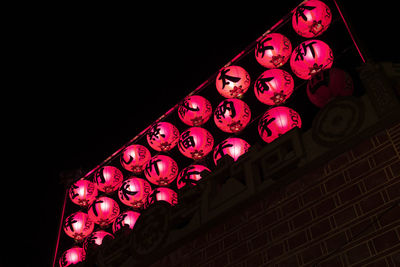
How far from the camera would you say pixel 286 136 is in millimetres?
5418

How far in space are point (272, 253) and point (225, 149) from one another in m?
2.93

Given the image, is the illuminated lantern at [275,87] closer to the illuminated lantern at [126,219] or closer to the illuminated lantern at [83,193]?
the illuminated lantern at [126,219]

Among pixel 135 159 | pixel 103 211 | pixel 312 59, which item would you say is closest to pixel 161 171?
pixel 135 159

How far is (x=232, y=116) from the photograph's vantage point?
305 inches

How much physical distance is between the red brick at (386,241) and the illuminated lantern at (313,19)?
454 centimetres

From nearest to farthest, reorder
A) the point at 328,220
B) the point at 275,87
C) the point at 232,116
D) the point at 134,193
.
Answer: the point at 328,220 → the point at 275,87 → the point at 232,116 → the point at 134,193

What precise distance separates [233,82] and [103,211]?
354 cm

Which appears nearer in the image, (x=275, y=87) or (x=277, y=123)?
(x=277, y=123)

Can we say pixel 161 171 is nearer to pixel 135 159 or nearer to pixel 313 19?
pixel 135 159

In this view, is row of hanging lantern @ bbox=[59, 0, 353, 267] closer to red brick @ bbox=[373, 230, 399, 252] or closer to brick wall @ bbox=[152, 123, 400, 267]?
brick wall @ bbox=[152, 123, 400, 267]

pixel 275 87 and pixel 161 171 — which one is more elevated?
pixel 275 87

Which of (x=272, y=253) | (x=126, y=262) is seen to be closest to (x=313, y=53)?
(x=272, y=253)

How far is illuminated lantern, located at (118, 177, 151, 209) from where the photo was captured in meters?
8.64

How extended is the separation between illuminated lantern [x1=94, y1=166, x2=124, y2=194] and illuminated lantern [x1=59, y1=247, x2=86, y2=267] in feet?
4.15
